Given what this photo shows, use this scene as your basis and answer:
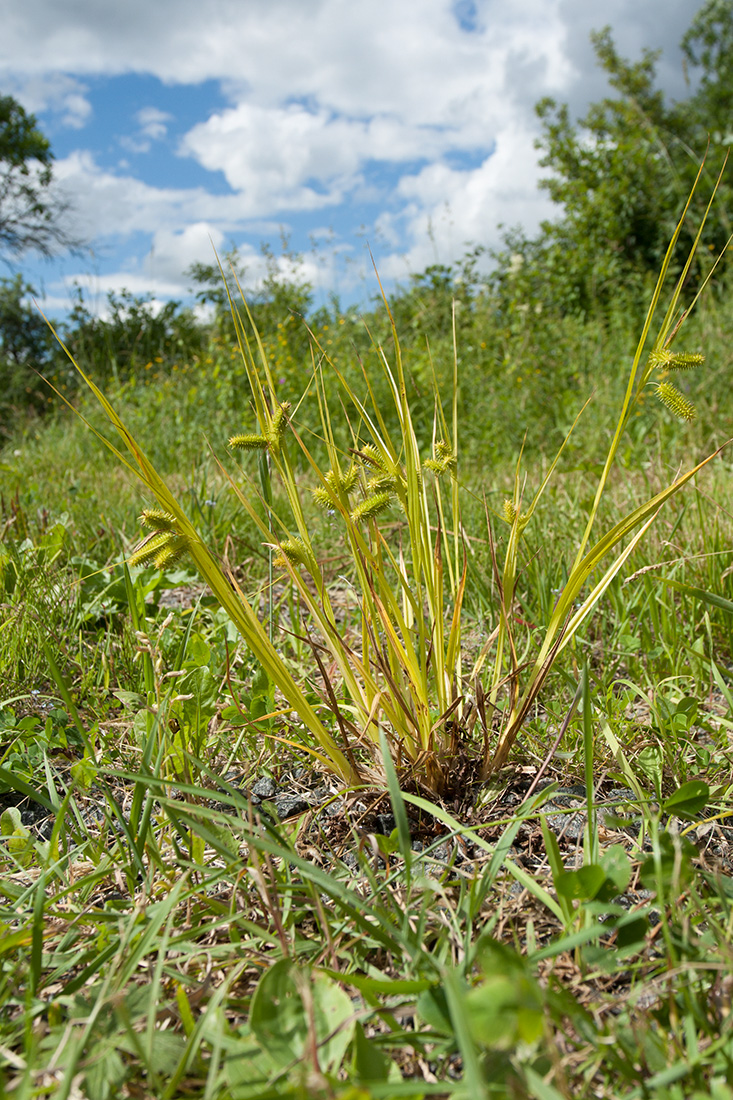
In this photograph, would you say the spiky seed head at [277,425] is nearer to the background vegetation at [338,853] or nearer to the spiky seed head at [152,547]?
the background vegetation at [338,853]

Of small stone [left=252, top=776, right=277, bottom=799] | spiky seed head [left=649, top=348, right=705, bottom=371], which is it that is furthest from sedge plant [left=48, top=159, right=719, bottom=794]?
small stone [left=252, top=776, right=277, bottom=799]

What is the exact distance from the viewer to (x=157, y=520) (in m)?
0.91

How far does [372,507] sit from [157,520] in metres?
0.30

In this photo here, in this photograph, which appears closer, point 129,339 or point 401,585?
point 401,585

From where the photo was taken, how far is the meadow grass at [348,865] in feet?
2.14

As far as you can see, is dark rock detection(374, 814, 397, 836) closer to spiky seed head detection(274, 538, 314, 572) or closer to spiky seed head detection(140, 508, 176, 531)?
spiky seed head detection(274, 538, 314, 572)

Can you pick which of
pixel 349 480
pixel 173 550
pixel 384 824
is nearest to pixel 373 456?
pixel 349 480

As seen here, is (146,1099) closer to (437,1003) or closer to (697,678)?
(437,1003)

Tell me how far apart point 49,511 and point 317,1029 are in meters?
2.37

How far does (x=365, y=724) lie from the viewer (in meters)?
1.13

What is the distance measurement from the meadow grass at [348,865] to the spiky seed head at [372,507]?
121 millimetres

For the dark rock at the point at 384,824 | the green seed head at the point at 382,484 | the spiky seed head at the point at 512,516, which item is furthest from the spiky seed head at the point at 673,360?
the dark rock at the point at 384,824

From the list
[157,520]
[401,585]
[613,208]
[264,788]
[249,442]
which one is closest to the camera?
[157,520]

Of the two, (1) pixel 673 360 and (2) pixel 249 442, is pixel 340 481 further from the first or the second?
(1) pixel 673 360
